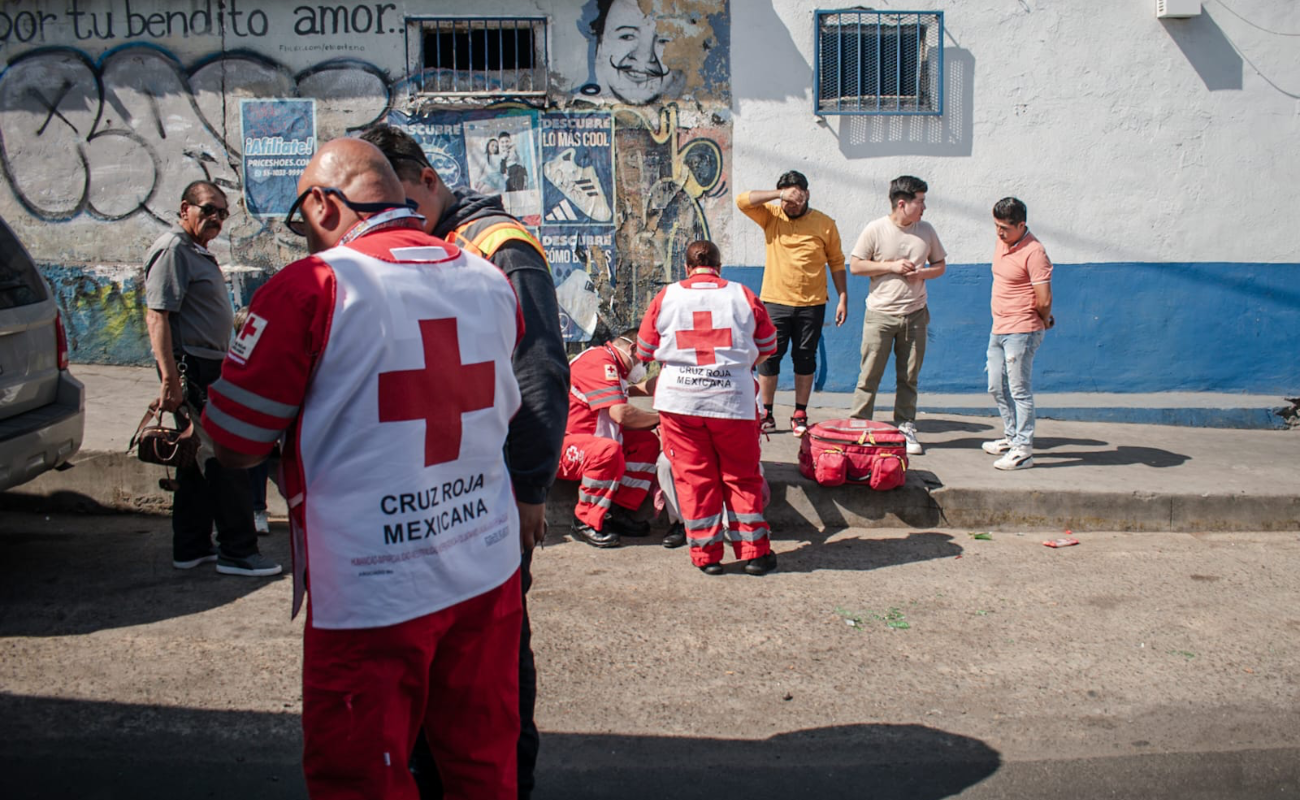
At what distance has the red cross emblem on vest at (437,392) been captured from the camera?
7.23 ft

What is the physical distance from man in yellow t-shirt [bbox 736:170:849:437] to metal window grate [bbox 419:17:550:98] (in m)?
2.49

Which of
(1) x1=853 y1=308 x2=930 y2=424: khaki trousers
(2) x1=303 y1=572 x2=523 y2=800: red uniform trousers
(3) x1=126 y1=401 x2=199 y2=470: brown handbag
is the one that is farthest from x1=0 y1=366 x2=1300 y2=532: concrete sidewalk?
(2) x1=303 y1=572 x2=523 y2=800: red uniform trousers

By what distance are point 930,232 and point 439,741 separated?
242 inches

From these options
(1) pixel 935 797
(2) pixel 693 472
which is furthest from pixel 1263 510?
(1) pixel 935 797

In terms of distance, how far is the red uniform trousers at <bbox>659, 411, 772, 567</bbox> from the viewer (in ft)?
18.0

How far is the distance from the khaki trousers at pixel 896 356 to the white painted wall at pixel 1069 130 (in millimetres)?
1956

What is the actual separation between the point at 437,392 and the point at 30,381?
12.2 ft

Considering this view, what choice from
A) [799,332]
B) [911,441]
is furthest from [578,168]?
[911,441]

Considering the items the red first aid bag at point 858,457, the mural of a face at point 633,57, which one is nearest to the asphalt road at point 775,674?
the red first aid bag at point 858,457

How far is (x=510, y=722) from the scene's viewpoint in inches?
96.2

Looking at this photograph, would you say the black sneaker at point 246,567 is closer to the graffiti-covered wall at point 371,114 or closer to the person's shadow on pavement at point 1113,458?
the graffiti-covered wall at point 371,114

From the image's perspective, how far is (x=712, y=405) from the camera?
546 cm

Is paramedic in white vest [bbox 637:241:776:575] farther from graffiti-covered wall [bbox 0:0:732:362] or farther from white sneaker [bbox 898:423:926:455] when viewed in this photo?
graffiti-covered wall [bbox 0:0:732:362]

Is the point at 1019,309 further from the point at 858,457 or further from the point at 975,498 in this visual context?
the point at 858,457
